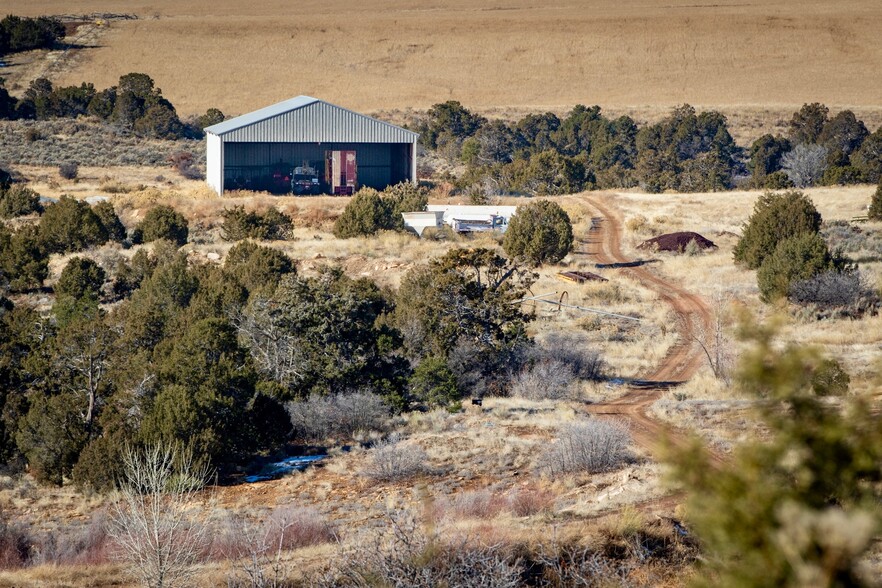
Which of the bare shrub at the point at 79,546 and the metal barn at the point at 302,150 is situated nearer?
the bare shrub at the point at 79,546

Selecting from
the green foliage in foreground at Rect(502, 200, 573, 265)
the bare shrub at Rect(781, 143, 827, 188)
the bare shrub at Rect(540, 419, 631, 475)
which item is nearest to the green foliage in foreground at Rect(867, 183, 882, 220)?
the green foliage in foreground at Rect(502, 200, 573, 265)

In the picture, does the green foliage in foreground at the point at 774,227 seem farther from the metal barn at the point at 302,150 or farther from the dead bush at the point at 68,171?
the dead bush at the point at 68,171

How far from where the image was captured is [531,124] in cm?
7469

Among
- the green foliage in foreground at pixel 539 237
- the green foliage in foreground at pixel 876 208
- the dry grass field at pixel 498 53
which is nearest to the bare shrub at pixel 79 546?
the green foliage in foreground at pixel 539 237

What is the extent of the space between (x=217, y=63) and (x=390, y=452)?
288 ft

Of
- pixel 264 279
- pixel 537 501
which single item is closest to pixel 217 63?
pixel 264 279

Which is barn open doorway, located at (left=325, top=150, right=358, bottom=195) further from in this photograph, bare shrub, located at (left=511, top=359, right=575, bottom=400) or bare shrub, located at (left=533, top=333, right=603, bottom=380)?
bare shrub, located at (left=511, top=359, right=575, bottom=400)

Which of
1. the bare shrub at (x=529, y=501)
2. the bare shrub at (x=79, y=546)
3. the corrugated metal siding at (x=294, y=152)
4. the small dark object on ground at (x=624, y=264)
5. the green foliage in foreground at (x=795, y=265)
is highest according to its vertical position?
the corrugated metal siding at (x=294, y=152)

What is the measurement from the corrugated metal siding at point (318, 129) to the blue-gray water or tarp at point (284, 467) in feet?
109

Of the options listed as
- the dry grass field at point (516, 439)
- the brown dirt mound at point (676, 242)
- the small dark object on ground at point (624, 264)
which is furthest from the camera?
the brown dirt mound at point (676, 242)

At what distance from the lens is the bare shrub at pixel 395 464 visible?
52.3 ft

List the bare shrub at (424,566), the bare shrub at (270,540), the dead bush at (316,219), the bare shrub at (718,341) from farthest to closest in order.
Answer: the dead bush at (316,219)
the bare shrub at (718,341)
the bare shrub at (270,540)
the bare shrub at (424,566)

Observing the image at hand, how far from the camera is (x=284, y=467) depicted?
1744 centimetres

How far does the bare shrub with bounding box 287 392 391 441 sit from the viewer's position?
18.8 meters
